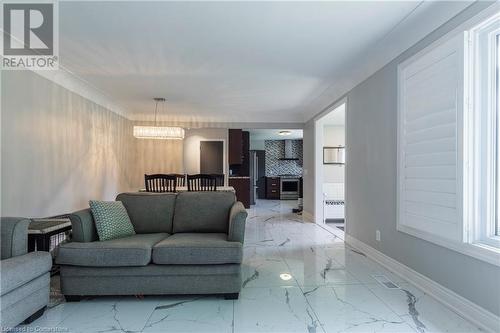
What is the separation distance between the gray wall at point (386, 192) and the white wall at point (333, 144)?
2766 millimetres

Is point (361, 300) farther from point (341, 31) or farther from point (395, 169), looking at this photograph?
point (341, 31)

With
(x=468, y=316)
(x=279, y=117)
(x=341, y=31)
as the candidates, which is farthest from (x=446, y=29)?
(x=279, y=117)

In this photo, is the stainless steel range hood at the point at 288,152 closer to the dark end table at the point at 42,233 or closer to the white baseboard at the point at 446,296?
the white baseboard at the point at 446,296

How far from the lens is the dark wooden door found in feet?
24.8

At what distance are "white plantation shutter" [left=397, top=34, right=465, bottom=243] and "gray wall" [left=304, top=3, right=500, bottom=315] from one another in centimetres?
15

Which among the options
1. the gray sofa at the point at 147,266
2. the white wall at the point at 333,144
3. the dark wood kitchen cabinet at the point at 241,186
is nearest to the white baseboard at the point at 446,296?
the gray sofa at the point at 147,266

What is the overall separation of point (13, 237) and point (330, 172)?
6378 mm

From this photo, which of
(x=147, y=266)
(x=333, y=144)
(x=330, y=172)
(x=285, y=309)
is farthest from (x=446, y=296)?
(x=333, y=144)

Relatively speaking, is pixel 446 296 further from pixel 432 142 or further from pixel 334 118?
pixel 334 118

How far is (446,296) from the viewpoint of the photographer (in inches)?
91.8

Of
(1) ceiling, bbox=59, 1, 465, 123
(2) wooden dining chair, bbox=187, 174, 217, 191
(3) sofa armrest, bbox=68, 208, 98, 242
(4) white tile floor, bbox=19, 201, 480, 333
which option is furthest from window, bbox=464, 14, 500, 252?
(2) wooden dining chair, bbox=187, 174, 217, 191

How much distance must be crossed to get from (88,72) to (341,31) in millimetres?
3374

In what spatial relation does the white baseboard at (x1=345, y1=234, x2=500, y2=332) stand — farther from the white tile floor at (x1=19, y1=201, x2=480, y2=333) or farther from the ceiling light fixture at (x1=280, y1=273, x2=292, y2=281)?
the ceiling light fixture at (x1=280, y1=273, x2=292, y2=281)

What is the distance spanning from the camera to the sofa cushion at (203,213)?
3.15 meters
